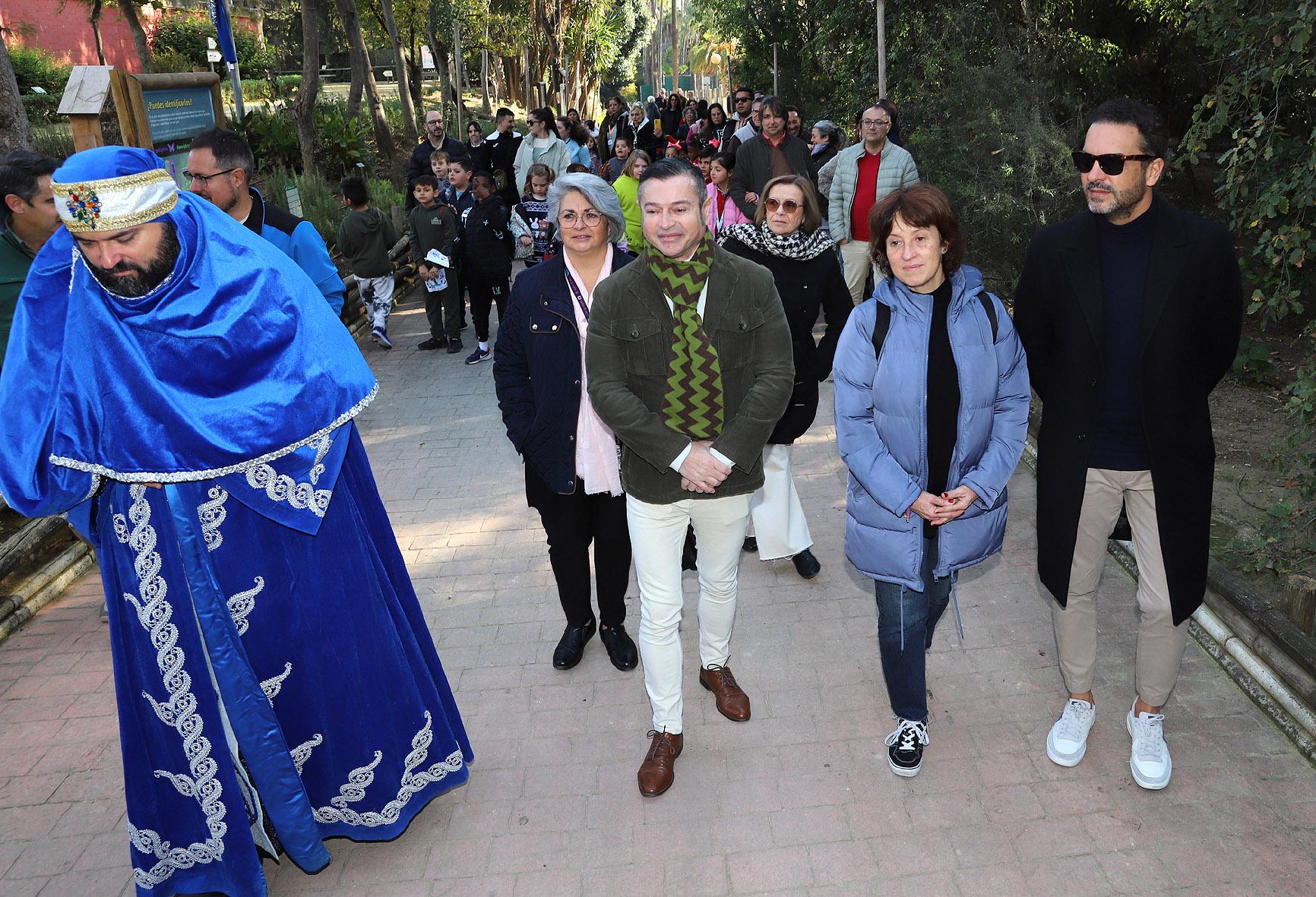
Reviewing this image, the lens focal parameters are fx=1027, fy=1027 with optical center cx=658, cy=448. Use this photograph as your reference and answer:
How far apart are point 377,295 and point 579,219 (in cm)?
721

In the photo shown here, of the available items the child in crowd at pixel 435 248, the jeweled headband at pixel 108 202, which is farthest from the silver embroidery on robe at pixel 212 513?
the child in crowd at pixel 435 248

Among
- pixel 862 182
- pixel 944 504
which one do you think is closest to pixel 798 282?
pixel 944 504

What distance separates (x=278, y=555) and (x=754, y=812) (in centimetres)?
183

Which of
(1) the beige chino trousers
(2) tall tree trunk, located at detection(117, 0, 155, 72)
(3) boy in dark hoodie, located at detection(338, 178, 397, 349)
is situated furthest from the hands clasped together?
(2) tall tree trunk, located at detection(117, 0, 155, 72)

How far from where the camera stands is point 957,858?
3334 mm

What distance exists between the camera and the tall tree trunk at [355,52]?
63.8 feet

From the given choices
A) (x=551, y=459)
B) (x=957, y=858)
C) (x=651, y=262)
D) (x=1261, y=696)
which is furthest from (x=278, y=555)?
(x=1261, y=696)

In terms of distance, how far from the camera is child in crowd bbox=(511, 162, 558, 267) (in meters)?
8.37

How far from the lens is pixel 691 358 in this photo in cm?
350

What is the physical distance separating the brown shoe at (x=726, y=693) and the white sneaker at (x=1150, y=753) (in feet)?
4.66

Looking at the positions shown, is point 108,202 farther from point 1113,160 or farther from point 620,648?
point 1113,160

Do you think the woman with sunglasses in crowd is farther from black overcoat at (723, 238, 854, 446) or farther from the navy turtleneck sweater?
the navy turtleneck sweater

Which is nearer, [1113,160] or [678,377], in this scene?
[1113,160]

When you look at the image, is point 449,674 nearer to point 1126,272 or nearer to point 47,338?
point 47,338
